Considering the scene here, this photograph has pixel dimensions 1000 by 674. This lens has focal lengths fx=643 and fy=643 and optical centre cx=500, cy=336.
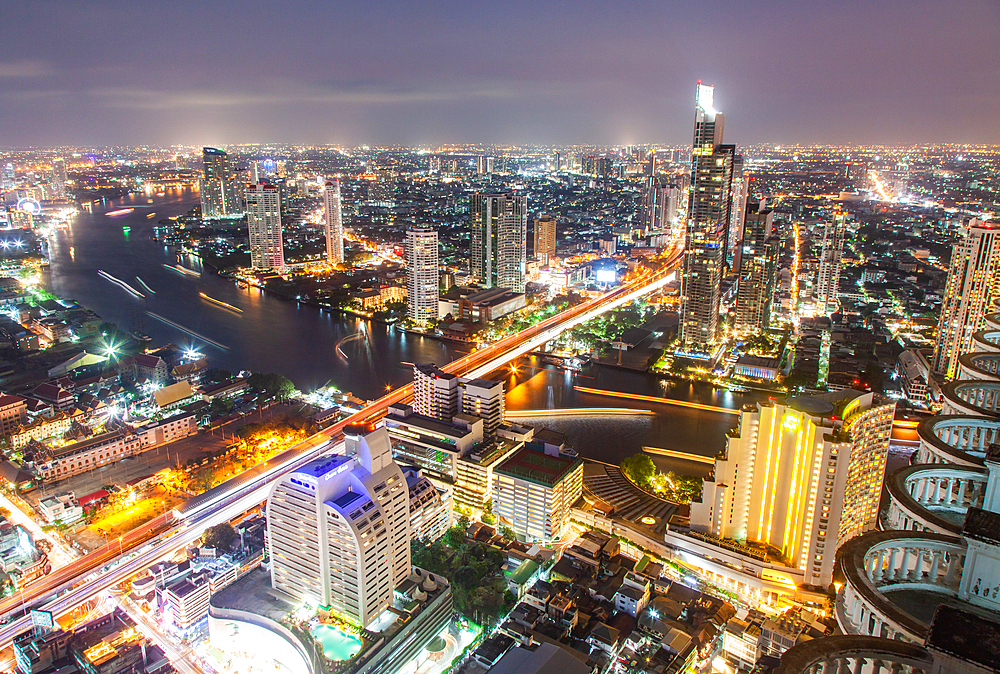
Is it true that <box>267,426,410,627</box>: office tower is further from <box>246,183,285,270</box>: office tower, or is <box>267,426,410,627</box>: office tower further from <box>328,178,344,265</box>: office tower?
<box>328,178,344,265</box>: office tower

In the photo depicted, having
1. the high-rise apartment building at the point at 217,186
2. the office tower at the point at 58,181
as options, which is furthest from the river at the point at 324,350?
the office tower at the point at 58,181

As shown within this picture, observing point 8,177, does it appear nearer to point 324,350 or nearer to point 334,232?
point 334,232

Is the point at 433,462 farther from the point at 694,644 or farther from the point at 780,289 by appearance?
the point at 780,289

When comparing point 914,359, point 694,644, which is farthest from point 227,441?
point 914,359

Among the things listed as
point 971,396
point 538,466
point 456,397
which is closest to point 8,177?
point 456,397

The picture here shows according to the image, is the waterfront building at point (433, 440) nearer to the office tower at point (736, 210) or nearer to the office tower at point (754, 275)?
the office tower at point (754, 275)

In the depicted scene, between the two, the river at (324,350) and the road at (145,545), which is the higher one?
the river at (324,350)
